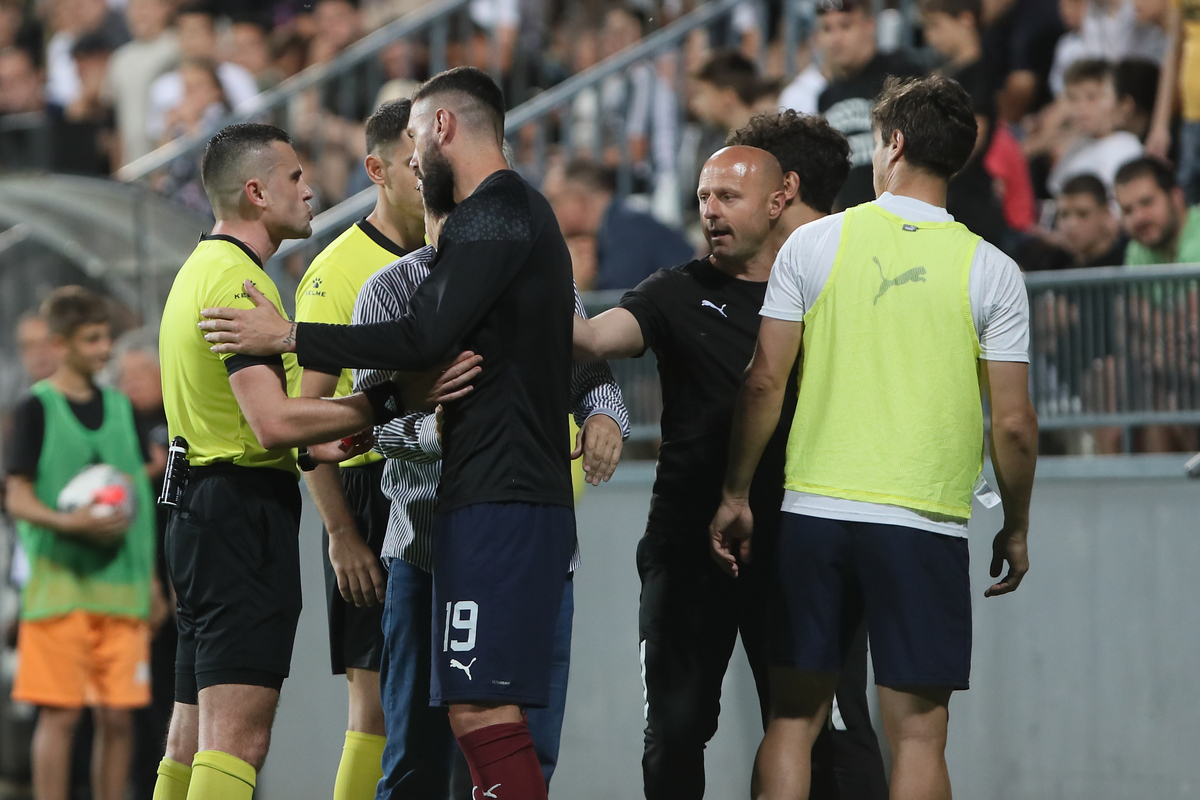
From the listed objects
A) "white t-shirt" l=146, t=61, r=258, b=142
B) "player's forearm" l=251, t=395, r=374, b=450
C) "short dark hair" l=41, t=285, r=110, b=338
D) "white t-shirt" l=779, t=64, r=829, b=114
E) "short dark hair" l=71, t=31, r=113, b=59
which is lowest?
"player's forearm" l=251, t=395, r=374, b=450

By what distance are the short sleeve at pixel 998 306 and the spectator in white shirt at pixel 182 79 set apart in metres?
8.25

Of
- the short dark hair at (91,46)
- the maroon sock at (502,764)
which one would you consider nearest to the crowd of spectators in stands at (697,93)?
the short dark hair at (91,46)

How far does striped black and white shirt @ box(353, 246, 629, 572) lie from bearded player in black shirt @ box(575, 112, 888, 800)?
1.08 ft

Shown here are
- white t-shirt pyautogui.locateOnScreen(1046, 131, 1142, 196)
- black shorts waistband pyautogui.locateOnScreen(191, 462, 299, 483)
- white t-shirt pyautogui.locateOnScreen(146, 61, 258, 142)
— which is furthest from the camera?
white t-shirt pyautogui.locateOnScreen(146, 61, 258, 142)

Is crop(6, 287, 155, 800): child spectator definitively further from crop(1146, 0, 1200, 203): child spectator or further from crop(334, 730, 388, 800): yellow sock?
crop(1146, 0, 1200, 203): child spectator

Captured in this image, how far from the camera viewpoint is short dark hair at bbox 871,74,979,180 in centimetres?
404

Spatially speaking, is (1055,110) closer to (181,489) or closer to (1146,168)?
(1146,168)

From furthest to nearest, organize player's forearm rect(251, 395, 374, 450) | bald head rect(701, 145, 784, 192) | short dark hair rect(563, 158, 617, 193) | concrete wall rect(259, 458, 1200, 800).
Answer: short dark hair rect(563, 158, 617, 193) < concrete wall rect(259, 458, 1200, 800) < bald head rect(701, 145, 784, 192) < player's forearm rect(251, 395, 374, 450)

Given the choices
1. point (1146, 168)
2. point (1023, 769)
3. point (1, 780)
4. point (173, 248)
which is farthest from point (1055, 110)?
point (1, 780)

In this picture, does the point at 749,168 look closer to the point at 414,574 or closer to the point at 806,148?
the point at 806,148

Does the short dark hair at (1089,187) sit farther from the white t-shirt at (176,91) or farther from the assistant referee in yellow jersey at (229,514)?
the white t-shirt at (176,91)

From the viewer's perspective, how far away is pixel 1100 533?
5.99 m

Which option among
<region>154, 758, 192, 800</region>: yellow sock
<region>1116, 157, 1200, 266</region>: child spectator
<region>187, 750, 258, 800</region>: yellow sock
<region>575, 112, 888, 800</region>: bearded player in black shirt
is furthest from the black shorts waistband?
<region>1116, 157, 1200, 266</region>: child spectator

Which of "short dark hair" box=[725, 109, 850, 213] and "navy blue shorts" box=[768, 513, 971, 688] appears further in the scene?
"short dark hair" box=[725, 109, 850, 213]
